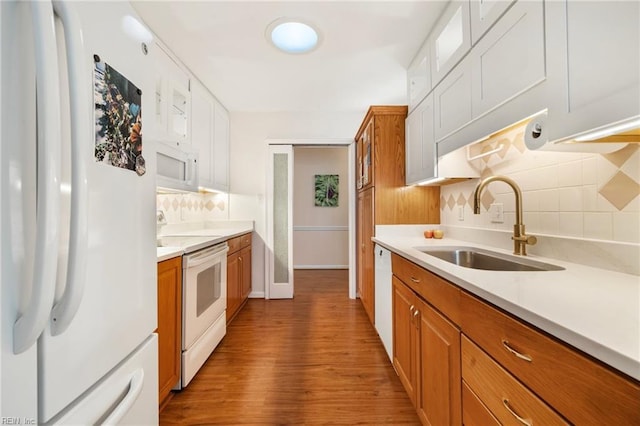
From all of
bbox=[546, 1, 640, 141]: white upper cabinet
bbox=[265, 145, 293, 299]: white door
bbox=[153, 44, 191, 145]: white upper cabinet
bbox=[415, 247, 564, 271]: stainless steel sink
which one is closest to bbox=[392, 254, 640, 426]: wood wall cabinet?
bbox=[415, 247, 564, 271]: stainless steel sink

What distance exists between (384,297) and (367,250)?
0.72 m

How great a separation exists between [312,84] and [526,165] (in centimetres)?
210

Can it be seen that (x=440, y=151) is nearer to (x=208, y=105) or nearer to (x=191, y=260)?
(x=191, y=260)

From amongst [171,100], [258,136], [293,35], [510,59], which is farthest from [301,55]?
[510,59]

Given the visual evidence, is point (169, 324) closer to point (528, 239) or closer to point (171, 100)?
point (171, 100)

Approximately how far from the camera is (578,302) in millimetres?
647

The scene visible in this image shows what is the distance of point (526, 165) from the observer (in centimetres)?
139

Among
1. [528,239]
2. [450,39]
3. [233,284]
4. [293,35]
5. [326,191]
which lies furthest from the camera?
[326,191]

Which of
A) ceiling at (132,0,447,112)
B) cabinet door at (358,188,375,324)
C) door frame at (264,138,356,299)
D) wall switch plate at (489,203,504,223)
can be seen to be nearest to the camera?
wall switch plate at (489,203,504,223)

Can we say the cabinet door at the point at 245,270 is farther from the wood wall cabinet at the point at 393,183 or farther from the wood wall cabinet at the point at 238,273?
the wood wall cabinet at the point at 393,183

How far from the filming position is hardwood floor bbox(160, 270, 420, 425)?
4.67ft

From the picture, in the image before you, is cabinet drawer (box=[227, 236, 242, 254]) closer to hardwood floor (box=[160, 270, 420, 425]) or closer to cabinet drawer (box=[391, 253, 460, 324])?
hardwood floor (box=[160, 270, 420, 425])

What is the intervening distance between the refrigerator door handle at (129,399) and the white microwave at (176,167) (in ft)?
4.51

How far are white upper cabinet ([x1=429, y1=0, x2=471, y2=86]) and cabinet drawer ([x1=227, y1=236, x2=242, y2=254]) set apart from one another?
7.14 feet
